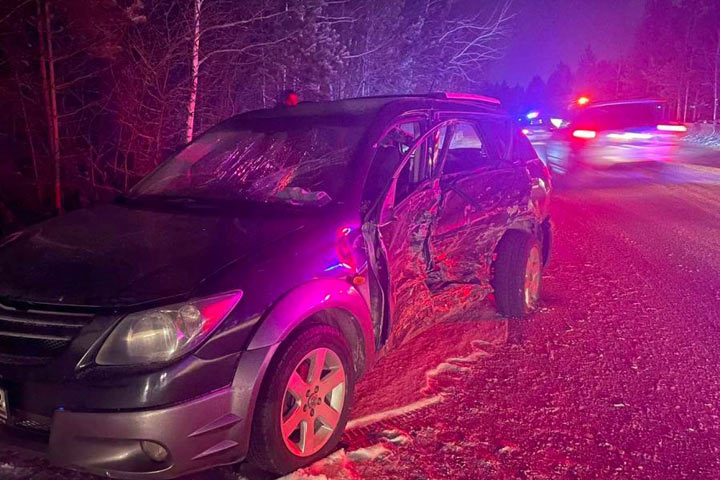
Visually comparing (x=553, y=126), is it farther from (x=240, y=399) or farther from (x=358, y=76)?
(x=240, y=399)

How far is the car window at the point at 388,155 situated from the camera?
3.15 metres

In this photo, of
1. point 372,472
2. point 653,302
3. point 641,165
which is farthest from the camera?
point 641,165

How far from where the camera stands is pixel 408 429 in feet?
9.68

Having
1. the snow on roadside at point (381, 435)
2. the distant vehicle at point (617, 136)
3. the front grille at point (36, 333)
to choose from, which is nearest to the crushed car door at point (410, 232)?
the snow on roadside at point (381, 435)

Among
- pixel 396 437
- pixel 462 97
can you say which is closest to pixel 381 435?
pixel 396 437

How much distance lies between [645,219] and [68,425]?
805 cm

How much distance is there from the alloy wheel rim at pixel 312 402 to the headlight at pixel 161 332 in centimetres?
49

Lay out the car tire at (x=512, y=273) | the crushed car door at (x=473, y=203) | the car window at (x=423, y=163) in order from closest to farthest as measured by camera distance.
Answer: the car window at (x=423, y=163)
the crushed car door at (x=473, y=203)
the car tire at (x=512, y=273)

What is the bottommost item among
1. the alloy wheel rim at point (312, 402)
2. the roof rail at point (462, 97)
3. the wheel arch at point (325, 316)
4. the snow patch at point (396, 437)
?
the snow patch at point (396, 437)

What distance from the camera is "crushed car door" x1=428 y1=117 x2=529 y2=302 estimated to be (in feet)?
12.4

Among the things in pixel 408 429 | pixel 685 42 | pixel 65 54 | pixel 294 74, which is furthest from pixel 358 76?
pixel 685 42

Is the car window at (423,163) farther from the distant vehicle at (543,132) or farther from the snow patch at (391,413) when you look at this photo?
the distant vehicle at (543,132)

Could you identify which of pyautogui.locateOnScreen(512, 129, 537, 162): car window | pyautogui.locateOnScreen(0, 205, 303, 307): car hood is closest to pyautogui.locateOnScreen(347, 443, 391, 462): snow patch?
pyautogui.locateOnScreen(0, 205, 303, 307): car hood

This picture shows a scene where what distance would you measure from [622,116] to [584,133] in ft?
4.35
